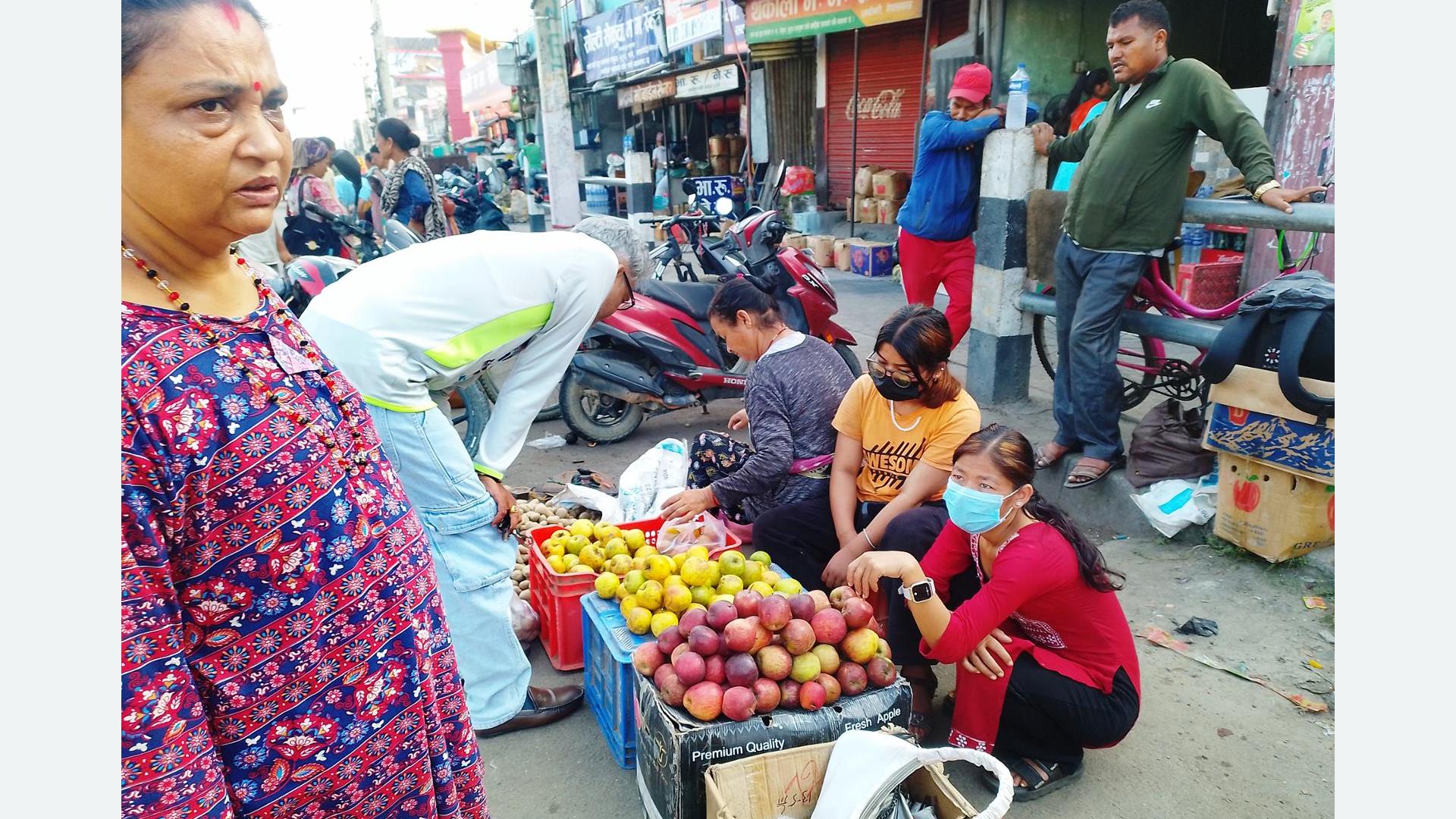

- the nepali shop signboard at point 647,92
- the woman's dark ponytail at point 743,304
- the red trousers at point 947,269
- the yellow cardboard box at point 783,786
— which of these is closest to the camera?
the yellow cardboard box at point 783,786

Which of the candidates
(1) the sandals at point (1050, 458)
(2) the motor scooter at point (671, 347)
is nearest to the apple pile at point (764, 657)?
(1) the sandals at point (1050, 458)

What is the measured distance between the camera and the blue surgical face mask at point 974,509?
2352 millimetres

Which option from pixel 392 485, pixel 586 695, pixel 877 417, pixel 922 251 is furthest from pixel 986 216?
pixel 392 485

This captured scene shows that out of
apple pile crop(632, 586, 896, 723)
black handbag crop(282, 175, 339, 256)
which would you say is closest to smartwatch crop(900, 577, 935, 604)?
apple pile crop(632, 586, 896, 723)

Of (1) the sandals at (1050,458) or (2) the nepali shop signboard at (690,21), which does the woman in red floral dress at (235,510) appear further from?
(2) the nepali shop signboard at (690,21)

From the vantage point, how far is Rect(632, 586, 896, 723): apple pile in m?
2.17

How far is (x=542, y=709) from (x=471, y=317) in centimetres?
139

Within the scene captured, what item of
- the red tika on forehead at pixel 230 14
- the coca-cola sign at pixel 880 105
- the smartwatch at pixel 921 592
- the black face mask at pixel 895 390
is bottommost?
the smartwatch at pixel 921 592

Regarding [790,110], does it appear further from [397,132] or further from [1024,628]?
[1024,628]

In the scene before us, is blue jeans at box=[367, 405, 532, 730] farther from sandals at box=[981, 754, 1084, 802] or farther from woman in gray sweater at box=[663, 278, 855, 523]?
sandals at box=[981, 754, 1084, 802]

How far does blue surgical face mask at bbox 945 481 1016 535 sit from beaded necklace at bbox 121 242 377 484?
1623 mm

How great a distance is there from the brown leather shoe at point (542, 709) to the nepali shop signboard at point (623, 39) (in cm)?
1498

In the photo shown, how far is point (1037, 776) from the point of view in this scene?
248cm

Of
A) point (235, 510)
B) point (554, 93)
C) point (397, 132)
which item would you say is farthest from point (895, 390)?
point (554, 93)
